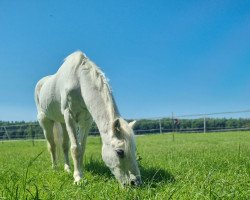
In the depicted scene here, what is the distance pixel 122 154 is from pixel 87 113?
2.05 meters

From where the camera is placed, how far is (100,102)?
17.6 ft

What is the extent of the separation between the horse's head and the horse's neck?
0.74 ft

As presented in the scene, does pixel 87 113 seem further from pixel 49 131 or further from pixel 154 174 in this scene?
pixel 49 131

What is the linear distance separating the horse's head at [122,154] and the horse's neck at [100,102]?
225 mm

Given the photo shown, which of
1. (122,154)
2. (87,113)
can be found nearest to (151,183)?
(122,154)

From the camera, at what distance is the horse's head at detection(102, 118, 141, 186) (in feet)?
14.4

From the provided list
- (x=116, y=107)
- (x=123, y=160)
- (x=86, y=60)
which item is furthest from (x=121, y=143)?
(x=86, y=60)

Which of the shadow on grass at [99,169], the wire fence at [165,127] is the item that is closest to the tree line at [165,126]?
the wire fence at [165,127]

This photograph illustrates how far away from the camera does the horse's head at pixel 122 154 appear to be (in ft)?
14.4

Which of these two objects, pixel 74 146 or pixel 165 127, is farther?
pixel 165 127

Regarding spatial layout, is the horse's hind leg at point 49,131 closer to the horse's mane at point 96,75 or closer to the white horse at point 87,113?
the white horse at point 87,113

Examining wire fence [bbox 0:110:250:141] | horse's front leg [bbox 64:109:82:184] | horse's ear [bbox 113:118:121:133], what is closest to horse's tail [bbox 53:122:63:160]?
horse's front leg [bbox 64:109:82:184]

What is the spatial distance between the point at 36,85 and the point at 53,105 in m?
2.12

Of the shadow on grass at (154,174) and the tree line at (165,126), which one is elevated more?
the tree line at (165,126)
